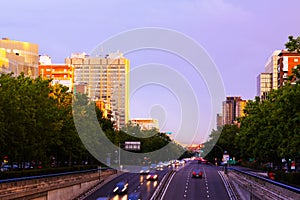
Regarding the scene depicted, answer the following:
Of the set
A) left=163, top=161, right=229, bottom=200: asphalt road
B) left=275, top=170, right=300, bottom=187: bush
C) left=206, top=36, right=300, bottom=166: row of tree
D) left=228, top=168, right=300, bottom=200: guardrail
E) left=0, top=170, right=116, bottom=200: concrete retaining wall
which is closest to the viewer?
left=228, top=168, right=300, bottom=200: guardrail

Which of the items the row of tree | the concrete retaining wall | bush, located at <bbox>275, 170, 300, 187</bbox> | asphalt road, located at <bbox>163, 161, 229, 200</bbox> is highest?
the row of tree

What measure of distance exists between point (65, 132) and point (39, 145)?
19394 millimetres

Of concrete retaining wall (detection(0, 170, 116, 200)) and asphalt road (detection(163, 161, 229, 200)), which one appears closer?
concrete retaining wall (detection(0, 170, 116, 200))

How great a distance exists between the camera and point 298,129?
48.8m

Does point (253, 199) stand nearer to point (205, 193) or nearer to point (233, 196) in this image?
point (233, 196)

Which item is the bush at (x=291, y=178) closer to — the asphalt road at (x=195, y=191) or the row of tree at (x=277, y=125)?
the row of tree at (x=277, y=125)

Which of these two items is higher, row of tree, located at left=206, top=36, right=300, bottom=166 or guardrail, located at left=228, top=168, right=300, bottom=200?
row of tree, located at left=206, top=36, right=300, bottom=166

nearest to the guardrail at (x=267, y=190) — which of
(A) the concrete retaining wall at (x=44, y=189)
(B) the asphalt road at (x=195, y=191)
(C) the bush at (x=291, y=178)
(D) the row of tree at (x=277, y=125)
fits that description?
(C) the bush at (x=291, y=178)

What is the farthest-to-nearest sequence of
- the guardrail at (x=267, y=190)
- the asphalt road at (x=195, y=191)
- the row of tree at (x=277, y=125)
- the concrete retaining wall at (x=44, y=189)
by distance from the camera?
the asphalt road at (x=195, y=191)
the concrete retaining wall at (x=44, y=189)
the row of tree at (x=277, y=125)
the guardrail at (x=267, y=190)

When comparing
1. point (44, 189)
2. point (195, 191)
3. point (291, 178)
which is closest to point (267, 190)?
point (291, 178)

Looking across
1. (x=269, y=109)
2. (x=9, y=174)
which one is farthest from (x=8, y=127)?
(x=269, y=109)

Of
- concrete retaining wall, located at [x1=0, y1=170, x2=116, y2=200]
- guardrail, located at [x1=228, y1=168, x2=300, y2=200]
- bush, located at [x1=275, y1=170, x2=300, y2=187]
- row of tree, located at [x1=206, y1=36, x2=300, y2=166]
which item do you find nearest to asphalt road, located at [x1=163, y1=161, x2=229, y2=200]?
guardrail, located at [x1=228, y1=168, x2=300, y2=200]

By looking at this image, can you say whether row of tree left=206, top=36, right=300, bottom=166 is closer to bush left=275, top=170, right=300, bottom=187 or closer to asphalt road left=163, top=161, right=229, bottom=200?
bush left=275, top=170, right=300, bottom=187

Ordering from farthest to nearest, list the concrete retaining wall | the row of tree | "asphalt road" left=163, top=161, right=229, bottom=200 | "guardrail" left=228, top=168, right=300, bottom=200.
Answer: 1. "asphalt road" left=163, top=161, right=229, bottom=200
2. the concrete retaining wall
3. the row of tree
4. "guardrail" left=228, top=168, right=300, bottom=200
